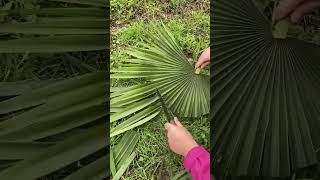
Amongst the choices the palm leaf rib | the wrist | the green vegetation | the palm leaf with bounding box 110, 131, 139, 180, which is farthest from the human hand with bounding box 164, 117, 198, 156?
the green vegetation

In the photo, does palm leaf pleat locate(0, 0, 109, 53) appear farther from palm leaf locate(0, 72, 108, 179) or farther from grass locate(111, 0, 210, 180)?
grass locate(111, 0, 210, 180)

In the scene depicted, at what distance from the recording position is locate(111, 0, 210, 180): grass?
141cm

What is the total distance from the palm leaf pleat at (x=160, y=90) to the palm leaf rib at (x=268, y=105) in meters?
0.17

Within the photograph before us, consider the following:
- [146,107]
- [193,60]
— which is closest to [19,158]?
[146,107]

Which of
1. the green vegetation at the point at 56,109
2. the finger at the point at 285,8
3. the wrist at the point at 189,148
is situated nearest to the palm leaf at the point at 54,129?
the green vegetation at the point at 56,109

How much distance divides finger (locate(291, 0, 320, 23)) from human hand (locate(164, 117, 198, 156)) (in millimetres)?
479

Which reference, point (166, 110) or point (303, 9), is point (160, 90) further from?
point (303, 9)

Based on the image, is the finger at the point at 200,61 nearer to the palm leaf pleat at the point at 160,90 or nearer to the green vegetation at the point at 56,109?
the palm leaf pleat at the point at 160,90

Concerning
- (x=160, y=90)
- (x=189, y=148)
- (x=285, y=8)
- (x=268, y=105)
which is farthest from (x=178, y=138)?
(x=285, y=8)

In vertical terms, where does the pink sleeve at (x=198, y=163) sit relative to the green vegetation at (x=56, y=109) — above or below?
below

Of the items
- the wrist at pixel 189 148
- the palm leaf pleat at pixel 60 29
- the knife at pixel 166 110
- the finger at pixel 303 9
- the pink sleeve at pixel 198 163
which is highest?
the finger at pixel 303 9

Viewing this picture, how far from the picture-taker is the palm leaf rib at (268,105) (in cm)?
110

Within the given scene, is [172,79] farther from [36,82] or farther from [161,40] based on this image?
[36,82]

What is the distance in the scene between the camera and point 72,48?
3.41 feet
